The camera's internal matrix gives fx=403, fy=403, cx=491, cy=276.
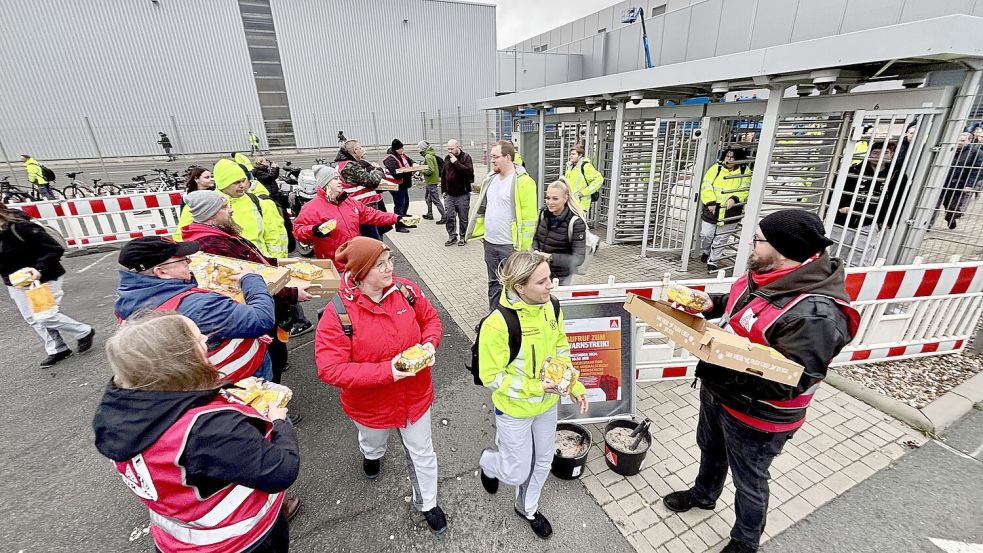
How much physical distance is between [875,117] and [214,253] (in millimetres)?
6870

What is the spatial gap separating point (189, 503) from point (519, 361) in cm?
167

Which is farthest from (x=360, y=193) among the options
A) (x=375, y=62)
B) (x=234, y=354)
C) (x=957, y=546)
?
(x=375, y=62)

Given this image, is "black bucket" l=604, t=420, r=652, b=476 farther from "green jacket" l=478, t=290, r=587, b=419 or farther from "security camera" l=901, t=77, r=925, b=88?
"security camera" l=901, t=77, r=925, b=88

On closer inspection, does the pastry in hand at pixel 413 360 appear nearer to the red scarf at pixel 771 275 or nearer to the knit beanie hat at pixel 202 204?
the red scarf at pixel 771 275

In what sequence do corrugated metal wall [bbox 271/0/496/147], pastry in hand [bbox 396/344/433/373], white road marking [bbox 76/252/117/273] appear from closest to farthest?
pastry in hand [bbox 396/344/433/373], white road marking [bbox 76/252/117/273], corrugated metal wall [bbox 271/0/496/147]

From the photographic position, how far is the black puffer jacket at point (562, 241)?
4.50 meters

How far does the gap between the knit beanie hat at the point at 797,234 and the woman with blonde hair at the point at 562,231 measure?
245 cm

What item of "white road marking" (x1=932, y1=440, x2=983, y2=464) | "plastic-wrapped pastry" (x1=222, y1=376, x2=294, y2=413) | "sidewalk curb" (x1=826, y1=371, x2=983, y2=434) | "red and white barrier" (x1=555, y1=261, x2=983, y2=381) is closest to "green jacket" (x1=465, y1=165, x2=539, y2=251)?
"red and white barrier" (x1=555, y1=261, x2=983, y2=381)

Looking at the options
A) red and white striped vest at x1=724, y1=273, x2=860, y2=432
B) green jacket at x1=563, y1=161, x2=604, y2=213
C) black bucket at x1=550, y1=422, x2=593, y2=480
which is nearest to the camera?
red and white striped vest at x1=724, y1=273, x2=860, y2=432

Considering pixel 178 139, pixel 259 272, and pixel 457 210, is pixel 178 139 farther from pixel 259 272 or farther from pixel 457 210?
pixel 259 272

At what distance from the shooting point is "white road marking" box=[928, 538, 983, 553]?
103 inches

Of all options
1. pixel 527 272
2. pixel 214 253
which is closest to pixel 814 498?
pixel 527 272

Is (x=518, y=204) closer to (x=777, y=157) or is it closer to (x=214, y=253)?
(x=214, y=253)

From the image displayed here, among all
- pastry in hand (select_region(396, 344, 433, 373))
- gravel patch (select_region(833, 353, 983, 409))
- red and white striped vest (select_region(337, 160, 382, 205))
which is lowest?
gravel patch (select_region(833, 353, 983, 409))
